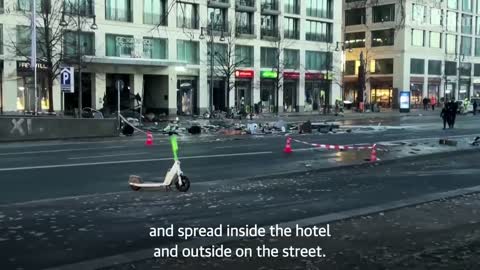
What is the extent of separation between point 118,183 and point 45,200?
2692 mm

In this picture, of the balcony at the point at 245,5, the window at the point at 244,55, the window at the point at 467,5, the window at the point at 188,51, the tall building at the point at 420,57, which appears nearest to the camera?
the window at the point at 188,51

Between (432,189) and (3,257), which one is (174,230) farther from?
(432,189)

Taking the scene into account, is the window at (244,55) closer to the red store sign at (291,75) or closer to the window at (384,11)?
the red store sign at (291,75)

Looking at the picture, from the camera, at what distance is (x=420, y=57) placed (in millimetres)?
85500

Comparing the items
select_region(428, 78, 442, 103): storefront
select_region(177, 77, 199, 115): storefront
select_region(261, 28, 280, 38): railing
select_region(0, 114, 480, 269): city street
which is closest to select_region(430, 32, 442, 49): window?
select_region(428, 78, 442, 103): storefront

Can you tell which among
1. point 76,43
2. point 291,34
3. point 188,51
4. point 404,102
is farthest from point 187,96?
point 404,102

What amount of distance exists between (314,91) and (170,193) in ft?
198

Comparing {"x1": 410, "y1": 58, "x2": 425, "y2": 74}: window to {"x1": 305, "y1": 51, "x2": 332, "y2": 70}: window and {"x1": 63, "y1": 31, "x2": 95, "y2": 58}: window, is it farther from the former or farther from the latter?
{"x1": 63, "y1": 31, "x2": 95, "y2": 58}: window

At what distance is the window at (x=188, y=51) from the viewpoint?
2216 inches

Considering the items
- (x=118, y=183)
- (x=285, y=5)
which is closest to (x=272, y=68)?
(x=285, y=5)

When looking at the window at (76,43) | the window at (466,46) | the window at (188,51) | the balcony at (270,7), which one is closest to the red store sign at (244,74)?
the window at (188,51)

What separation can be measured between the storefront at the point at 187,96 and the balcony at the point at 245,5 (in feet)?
28.9

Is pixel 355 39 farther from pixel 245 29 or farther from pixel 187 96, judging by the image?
pixel 187 96

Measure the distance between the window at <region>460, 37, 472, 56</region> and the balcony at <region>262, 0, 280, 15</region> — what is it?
40108 mm
